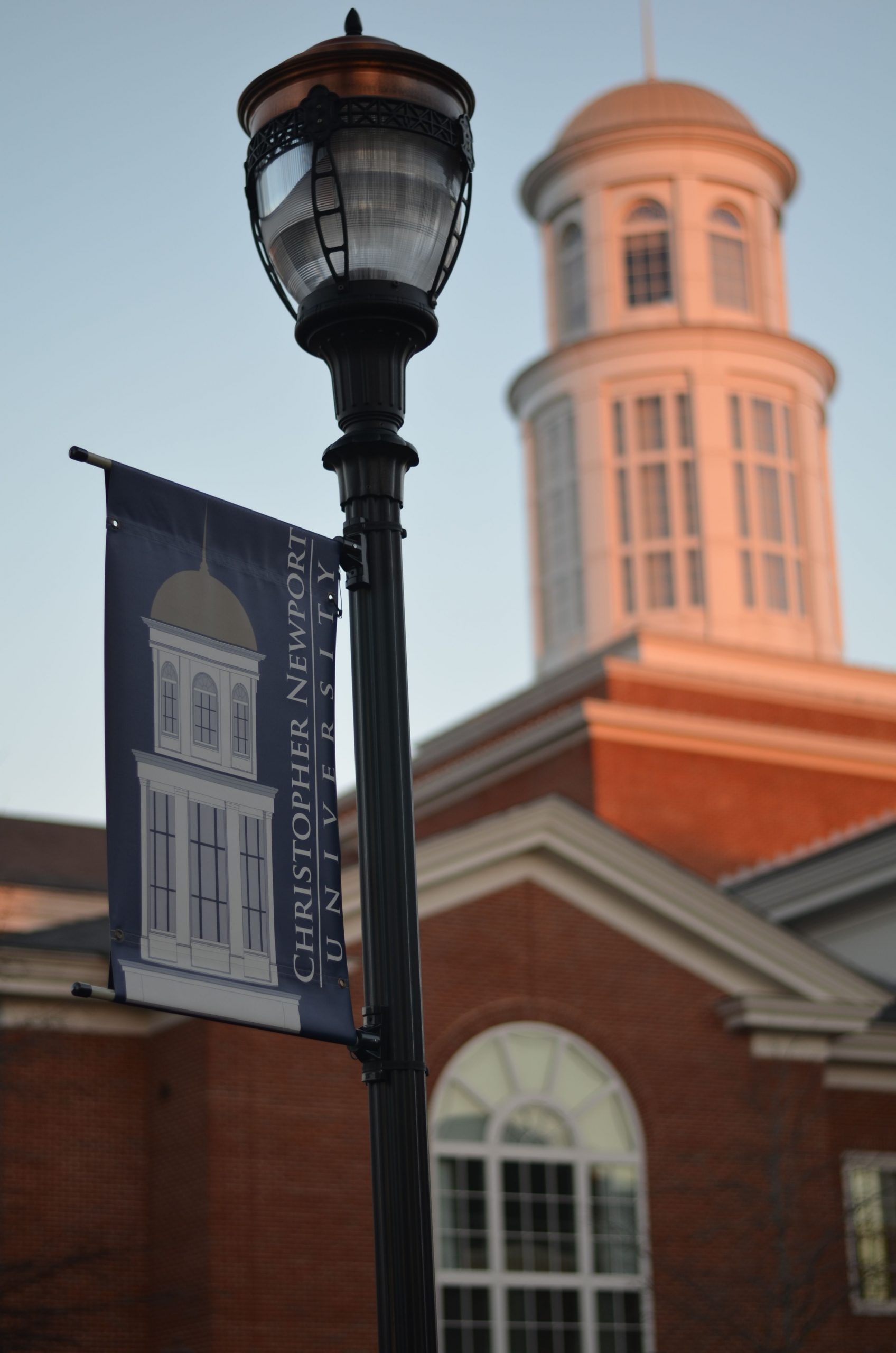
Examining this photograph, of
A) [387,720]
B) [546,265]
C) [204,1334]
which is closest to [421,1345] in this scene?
[387,720]

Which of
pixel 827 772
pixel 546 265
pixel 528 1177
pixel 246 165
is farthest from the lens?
pixel 546 265

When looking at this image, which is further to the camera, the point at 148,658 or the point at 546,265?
the point at 546,265

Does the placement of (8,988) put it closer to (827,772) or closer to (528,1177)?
(528,1177)

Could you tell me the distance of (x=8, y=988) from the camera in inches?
846

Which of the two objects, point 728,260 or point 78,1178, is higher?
point 728,260

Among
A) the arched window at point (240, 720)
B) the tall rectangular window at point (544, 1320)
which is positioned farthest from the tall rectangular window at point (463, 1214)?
the arched window at point (240, 720)

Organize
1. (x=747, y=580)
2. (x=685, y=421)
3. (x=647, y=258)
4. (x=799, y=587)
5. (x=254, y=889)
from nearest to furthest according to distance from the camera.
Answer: (x=254, y=889), (x=747, y=580), (x=799, y=587), (x=685, y=421), (x=647, y=258)

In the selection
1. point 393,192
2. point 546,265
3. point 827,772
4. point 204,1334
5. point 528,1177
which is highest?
point 546,265

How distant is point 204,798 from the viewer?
5242 mm

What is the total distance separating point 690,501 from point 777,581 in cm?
225

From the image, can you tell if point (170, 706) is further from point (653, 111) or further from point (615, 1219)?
point (653, 111)

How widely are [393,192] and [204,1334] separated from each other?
16912 millimetres

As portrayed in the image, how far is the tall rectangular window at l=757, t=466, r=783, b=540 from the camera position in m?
38.2

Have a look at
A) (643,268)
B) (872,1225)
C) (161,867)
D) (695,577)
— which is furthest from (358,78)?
(643,268)
